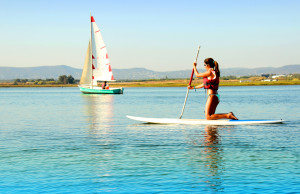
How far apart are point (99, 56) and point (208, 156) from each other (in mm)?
76444

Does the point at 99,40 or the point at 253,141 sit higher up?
the point at 99,40

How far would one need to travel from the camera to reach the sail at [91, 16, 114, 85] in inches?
3563

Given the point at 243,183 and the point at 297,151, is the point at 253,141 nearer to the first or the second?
the point at 297,151

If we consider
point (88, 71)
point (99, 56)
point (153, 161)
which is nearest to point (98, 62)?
point (99, 56)

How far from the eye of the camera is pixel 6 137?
925 inches

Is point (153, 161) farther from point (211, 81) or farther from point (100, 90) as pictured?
A: point (100, 90)

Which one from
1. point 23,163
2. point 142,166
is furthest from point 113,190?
point 23,163

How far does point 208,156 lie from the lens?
16.5 m

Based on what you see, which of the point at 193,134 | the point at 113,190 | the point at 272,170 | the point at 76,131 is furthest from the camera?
the point at 76,131

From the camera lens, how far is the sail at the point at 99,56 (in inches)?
3563

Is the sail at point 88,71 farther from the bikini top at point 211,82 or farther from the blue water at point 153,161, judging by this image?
the bikini top at point 211,82

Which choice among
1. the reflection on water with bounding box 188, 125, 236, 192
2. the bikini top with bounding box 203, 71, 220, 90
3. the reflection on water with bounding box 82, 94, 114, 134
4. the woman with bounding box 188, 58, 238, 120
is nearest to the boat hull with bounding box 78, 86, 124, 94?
the reflection on water with bounding box 82, 94, 114, 134

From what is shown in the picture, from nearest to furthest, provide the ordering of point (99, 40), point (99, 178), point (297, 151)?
1. point (99, 178)
2. point (297, 151)
3. point (99, 40)

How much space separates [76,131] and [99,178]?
13391 millimetres
